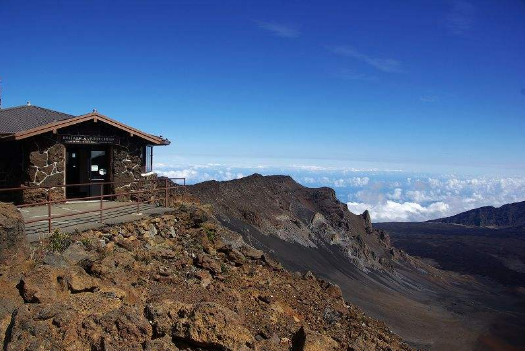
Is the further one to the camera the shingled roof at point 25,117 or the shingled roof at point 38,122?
the shingled roof at point 25,117

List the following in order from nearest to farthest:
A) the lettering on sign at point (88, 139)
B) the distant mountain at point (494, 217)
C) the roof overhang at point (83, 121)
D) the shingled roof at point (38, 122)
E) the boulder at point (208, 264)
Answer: the boulder at point (208, 264)
the roof overhang at point (83, 121)
the shingled roof at point (38, 122)
the lettering on sign at point (88, 139)
the distant mountain at point (494, 217)

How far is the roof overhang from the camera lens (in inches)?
504

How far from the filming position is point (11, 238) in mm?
7246

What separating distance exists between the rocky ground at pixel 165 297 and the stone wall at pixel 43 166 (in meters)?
4.61

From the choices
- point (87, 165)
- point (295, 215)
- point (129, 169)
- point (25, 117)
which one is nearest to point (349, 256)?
point (295, 215)

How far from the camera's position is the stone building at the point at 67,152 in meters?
13.4

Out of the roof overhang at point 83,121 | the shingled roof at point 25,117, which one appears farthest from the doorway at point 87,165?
the shingled roof at point 25,117

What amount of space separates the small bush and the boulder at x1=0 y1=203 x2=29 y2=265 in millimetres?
976

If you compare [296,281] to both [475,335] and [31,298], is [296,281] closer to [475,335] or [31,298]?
[31,298]

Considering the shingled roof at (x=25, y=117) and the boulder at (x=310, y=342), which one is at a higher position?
the shingled roof at (x=25, y=117)

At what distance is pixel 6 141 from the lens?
43.4ft

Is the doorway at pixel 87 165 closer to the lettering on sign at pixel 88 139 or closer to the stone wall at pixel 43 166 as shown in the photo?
the lettering on sign at pixel 88 139

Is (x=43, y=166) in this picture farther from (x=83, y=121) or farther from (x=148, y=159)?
(x=148, y=159)

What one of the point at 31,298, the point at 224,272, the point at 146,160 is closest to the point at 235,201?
the point at 146,160
